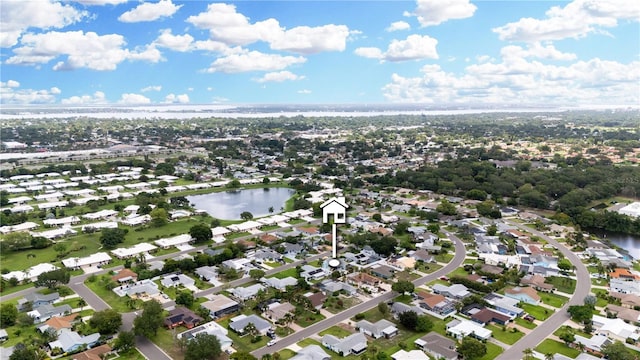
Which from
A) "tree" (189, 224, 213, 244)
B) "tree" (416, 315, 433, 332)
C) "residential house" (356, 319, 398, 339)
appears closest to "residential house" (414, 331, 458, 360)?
"tree" (416, 315, 433, 332)

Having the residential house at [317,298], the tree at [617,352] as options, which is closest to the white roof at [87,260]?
the residential house at [317,298]

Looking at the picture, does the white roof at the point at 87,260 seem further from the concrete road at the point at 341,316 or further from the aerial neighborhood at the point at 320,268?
the concrete road at the point at 341,316

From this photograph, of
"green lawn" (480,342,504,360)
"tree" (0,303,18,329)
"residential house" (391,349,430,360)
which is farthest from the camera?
"tree" (0,303,18,329)

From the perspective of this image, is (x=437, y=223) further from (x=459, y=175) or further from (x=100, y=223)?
(x=100, y=223)

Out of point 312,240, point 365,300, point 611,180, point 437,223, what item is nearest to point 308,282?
point 365,300

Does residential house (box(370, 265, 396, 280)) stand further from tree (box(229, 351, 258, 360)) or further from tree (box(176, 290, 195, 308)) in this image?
tree (box(229, 351, 258, 360))

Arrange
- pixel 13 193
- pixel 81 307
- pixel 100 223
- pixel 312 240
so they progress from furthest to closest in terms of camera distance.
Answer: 1. pixel 13 193
2. pixel 100 223
3. pixel 312 240
4. pixel 81 307
